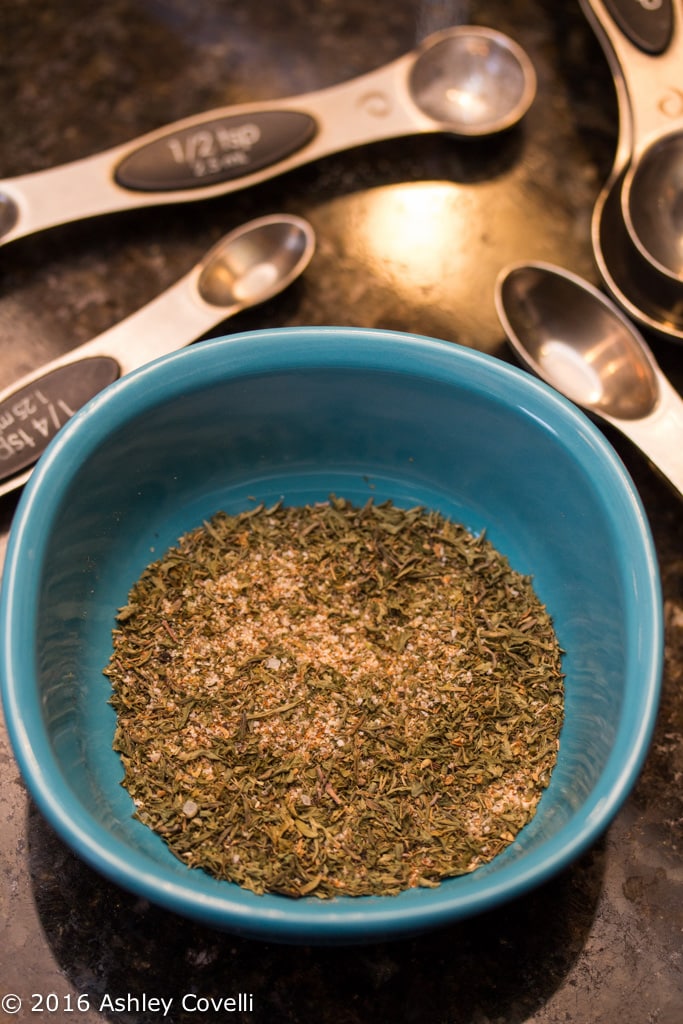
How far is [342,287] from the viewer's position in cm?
116

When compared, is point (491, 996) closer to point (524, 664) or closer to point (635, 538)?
point (524, 664)

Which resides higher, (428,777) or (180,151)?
(180,151)

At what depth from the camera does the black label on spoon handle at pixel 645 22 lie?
3.83 feet

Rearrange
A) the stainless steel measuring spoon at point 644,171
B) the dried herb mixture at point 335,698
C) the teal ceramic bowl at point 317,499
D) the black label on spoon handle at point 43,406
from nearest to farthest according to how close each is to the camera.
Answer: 1. the teal ceramic bowl at point 317,499
2. the dried herb mixture at point 335,698
3. the black label on spoon handle at point 43,406
4. the stainless steel measuring spoon at point 644,171

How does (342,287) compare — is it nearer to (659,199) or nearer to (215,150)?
(215,150)

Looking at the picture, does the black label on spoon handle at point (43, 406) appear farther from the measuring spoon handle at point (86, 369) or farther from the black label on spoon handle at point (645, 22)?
the black label on spoon handle at point (645, 22)

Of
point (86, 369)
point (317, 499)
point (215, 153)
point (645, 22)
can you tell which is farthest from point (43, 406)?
point (645, 22)

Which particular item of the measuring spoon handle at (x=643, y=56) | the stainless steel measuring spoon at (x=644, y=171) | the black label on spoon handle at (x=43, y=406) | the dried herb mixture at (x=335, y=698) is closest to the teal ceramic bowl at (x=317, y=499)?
the dried herb mixture at (x=335, y=698)

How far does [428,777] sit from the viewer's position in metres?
0.83

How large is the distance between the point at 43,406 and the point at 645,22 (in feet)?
3.12

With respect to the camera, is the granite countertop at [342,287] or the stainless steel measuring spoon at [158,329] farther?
the stainless steel measuring spoon at [158,329]

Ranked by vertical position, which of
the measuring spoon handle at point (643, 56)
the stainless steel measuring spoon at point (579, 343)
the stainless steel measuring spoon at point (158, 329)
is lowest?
the stainless steel measuring spoon at point (579, 343)

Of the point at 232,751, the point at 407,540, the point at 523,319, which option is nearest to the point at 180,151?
the point at 523,319

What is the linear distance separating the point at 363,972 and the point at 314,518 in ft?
1.50
